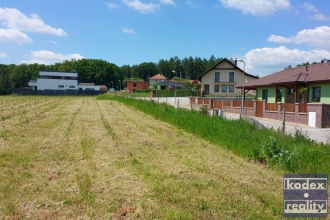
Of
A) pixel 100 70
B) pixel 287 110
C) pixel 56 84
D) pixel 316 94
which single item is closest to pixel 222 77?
pixel 316 94

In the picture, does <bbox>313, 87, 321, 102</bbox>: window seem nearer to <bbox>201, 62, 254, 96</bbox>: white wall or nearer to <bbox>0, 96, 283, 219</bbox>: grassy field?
<bbox>0, 96, 283, 219</bbox>: grassy field

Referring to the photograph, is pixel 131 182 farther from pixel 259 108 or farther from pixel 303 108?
pixel 259 108

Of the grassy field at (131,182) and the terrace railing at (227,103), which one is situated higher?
the terrace railing at (227,103)

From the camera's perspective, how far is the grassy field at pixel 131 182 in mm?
4520

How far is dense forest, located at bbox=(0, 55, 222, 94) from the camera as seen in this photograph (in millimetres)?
122250

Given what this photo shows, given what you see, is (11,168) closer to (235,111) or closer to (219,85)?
(235,111)

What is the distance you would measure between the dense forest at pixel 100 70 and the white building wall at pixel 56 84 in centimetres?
2768

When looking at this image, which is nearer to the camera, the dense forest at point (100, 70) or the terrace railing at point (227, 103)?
the terrace railing at point (227, 103)

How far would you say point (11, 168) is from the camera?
21.7 feet

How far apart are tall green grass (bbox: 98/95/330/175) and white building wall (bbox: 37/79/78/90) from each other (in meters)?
86.1

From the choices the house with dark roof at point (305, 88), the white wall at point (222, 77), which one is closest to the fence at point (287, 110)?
the house with dark roof at point (305, 88)

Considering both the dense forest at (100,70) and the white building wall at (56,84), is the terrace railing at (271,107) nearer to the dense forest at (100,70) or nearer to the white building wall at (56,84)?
the white building wall at (56,84)

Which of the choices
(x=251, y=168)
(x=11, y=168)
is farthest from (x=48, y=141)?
(x=251, y=168)

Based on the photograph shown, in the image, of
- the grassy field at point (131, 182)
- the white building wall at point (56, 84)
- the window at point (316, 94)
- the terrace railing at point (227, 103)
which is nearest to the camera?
the grassy field at point (131, 182)
